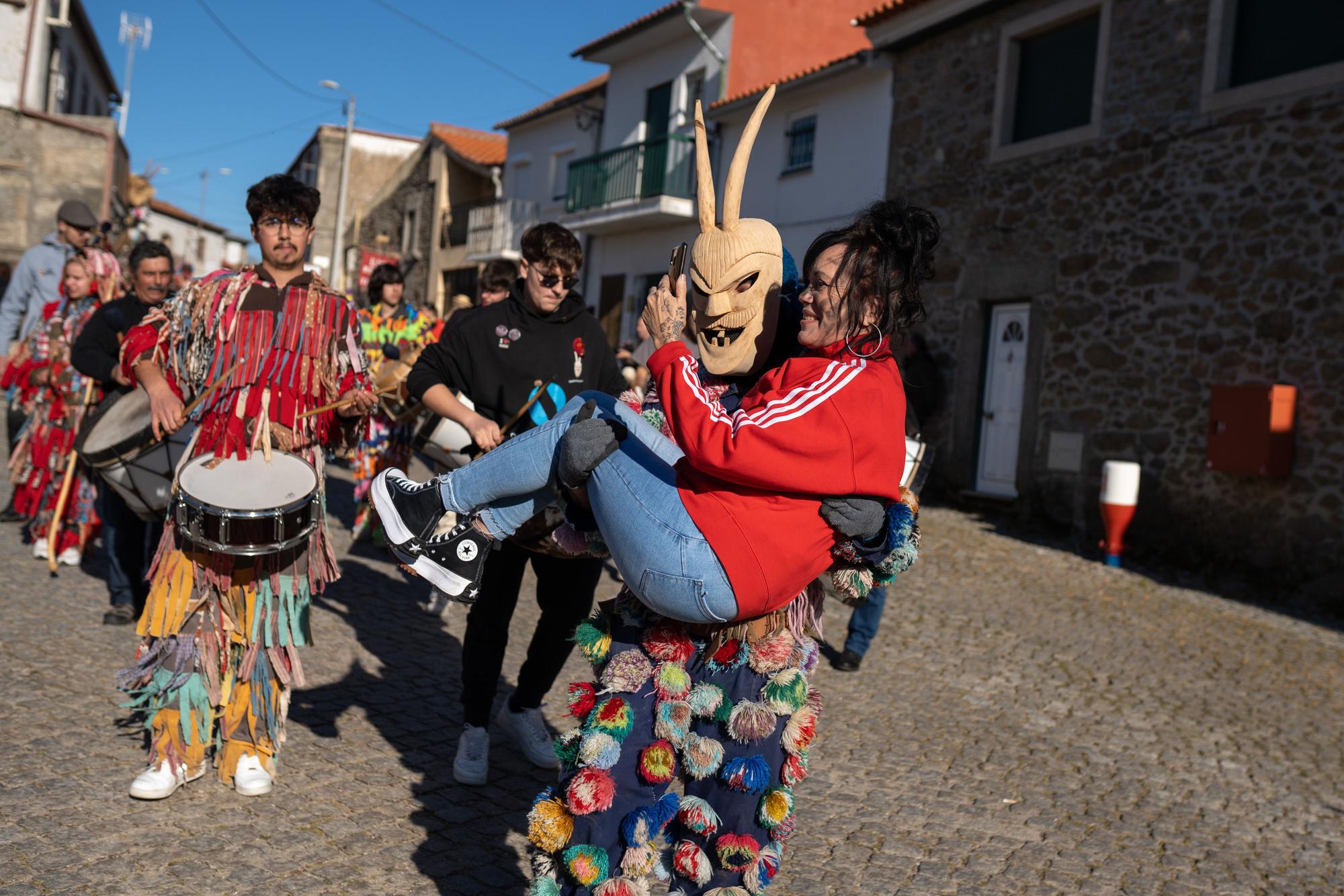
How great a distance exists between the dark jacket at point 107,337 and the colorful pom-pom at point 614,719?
412 cm

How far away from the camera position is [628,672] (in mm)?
2490

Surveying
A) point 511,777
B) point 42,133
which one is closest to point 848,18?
point 42,133

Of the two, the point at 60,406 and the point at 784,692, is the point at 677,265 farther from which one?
the point at 60,406

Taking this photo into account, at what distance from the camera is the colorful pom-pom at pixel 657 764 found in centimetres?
244

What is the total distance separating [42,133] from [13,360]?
18053 mm

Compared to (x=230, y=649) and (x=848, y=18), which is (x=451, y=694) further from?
(x=848, y=18)

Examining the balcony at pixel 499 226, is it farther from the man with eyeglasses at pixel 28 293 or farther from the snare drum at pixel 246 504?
the snare drum at pixel 246 504

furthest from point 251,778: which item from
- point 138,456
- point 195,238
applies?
point 195,238

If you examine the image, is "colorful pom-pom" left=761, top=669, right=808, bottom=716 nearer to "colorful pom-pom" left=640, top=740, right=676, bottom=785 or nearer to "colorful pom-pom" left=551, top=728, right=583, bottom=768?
"colorful pom-pom" left=640, top=740, right=676, bottom=785

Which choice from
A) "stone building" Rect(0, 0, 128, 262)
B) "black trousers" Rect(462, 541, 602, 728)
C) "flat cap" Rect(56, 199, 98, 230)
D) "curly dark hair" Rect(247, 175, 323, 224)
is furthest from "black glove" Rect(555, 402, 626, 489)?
"stone building" Rect(0, 0, 128, 262)

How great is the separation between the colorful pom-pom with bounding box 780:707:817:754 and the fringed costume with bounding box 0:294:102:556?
5.70 metres

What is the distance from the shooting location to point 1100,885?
12.0 ft

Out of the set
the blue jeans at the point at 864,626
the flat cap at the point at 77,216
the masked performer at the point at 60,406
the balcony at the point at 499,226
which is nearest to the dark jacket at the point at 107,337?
the masked performer at the point at 60,406

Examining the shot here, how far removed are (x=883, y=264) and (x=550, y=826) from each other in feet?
4.61
